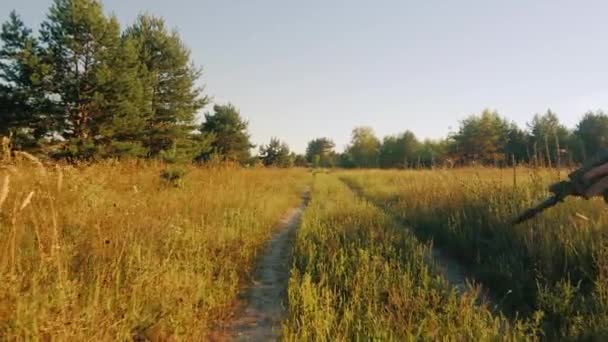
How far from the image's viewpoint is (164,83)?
83.8 feet

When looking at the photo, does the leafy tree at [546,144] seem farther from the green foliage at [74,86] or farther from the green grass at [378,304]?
the green foliage at [74,86]

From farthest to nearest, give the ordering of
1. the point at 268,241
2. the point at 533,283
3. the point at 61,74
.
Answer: the point at 61,74
the point at 268,241
the point at 533,283

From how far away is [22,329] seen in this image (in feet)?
6.98

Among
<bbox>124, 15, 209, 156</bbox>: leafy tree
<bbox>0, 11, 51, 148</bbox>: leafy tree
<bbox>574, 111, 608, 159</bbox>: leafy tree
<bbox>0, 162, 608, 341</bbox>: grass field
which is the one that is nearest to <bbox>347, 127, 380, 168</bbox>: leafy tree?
<bbox>574, 111, 608, 159</bbox>: leafy tree

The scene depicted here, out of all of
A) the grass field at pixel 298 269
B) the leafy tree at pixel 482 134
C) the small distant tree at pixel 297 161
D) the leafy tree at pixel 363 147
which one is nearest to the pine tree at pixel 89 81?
the grass field at pixel 298 269

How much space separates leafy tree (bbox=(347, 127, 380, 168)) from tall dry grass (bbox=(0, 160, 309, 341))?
7452cm

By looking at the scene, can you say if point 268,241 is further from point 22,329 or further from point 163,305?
point 22,329

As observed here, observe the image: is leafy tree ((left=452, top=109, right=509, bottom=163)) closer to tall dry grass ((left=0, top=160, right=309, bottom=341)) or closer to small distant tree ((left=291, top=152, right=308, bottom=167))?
small distant tree ((left=291, top=152, right=308, bottom=167))

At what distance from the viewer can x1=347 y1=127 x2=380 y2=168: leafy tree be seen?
265ft

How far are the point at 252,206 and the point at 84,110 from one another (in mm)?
14836

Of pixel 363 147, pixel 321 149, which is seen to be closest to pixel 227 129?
pixel 363 147

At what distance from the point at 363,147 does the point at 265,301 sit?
82.5m

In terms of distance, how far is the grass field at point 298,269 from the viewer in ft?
8.47

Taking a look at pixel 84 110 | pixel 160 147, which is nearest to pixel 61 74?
pixel 84 110
